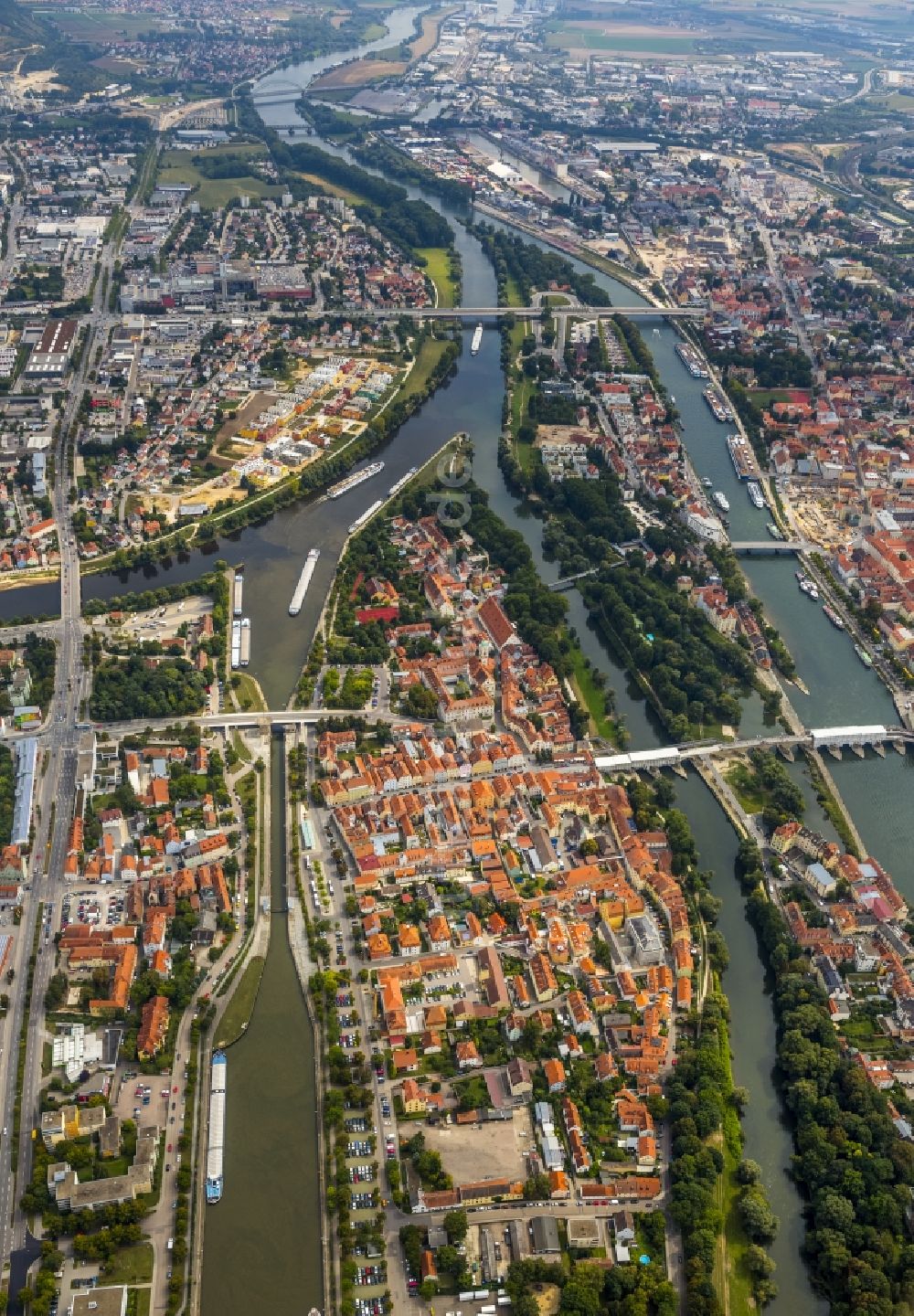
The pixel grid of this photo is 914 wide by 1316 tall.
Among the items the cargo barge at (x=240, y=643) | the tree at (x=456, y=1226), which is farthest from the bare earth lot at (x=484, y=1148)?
the cargo barge at (x=240, y=643)

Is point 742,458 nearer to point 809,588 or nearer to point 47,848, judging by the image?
point 809,588

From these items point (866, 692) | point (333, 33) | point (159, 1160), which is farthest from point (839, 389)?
point (333, 33)

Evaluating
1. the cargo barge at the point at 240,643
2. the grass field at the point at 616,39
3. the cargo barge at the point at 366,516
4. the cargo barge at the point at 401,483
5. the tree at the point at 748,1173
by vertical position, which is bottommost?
the tree at the point at 748,1173

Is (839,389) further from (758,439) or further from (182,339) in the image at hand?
(182,339)

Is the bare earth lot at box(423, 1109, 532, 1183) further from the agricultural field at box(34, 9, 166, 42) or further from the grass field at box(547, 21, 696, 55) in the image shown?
the grass field at box(547, 21, 696, 55)

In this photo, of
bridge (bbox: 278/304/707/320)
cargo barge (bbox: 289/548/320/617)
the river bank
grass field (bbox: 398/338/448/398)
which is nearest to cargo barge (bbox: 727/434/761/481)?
the river bank

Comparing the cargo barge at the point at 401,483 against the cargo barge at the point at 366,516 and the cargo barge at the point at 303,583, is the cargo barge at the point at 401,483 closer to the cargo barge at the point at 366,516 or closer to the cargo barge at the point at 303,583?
the cargo barge at the point at 366,516
